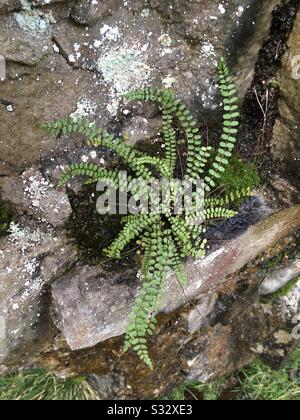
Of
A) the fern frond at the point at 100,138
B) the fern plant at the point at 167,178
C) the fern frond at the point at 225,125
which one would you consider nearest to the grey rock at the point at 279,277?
the fern plant at the point at 167,178

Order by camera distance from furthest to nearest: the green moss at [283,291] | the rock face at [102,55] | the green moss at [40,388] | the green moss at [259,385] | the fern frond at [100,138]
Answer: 1. the green moss at [259,385]
2. the green moss at [40,388]
3. the green moss at [283,291]
4. the fern frond at [100,138]
5. the rock face at [102,55]

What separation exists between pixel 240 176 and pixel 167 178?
0.55m

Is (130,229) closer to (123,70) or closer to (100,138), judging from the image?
(100,138)

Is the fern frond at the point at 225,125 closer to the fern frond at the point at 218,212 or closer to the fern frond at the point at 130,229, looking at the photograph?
the fern frond at the point at 218,212

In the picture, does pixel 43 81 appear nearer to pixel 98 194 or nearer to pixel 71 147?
pixel 71 147

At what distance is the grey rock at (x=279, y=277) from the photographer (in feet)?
13.3

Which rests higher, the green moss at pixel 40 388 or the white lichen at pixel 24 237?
the white lichen at pixel 24 237

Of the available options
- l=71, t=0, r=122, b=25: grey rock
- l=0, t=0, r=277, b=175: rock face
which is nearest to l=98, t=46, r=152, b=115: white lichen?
l=0, t=0, r=277, b=175: rock face

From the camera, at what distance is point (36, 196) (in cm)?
298

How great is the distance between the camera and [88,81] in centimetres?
283

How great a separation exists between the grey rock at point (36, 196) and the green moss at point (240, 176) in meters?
1.09

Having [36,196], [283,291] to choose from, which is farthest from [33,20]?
[283,291]
